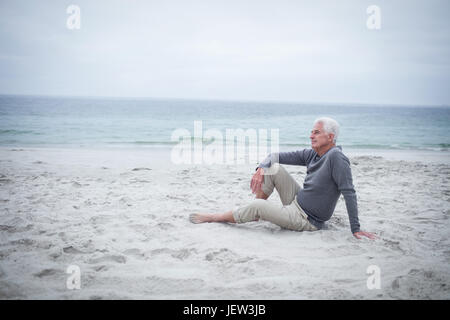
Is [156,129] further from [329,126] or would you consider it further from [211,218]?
[329,126]

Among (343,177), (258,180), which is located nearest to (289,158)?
(258,180)

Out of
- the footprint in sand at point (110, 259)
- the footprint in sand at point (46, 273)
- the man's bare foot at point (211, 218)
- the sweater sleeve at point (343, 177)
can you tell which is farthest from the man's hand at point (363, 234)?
the footprint in sand at point (46, 273)

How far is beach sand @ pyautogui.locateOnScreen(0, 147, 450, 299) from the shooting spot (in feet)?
7.73

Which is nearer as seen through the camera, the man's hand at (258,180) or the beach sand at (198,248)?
the beach sand at (198,248)

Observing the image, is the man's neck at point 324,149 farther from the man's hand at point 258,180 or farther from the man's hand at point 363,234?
the man's hand at point 363,234

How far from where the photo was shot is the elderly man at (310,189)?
308cm

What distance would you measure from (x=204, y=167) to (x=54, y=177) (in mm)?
3348

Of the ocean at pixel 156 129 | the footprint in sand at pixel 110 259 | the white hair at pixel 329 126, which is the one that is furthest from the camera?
the ocean at pixel 156 129

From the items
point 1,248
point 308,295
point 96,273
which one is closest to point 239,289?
point 308,295

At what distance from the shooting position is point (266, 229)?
3.59 m

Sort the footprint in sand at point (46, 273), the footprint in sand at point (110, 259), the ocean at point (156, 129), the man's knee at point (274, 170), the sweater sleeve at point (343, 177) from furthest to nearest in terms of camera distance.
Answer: the ocean at point (156, 129)
the man's knee at point (274, 170)
the sweater sleeve at point (343, 177)
the footprint in sand at point (110, 259)
the footprint in sand at point (46, 273)

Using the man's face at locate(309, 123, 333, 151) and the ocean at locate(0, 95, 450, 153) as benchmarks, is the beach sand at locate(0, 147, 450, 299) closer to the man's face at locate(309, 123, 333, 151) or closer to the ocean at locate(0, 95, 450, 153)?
the man's face at locate(309, 123, 333, 151)

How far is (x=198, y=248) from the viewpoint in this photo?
3.02m

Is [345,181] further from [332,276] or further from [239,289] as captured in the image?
[239,289]
